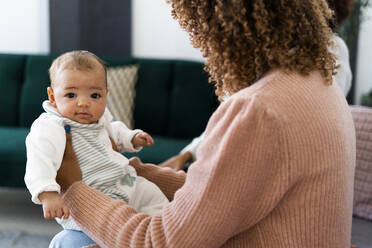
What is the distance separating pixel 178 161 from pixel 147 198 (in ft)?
2.59

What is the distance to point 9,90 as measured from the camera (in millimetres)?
3135

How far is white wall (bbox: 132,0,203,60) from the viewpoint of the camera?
3.66m

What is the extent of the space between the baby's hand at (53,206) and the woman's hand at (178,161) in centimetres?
101

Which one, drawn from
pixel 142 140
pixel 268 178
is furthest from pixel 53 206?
pixel 268 178

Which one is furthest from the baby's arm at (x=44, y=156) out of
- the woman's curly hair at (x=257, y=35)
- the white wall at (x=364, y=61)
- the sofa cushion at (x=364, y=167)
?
the white wall at (x=364, y=61)

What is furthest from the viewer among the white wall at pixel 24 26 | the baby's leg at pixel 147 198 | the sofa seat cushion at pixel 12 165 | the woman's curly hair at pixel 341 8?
the white wall at pixel 24 26

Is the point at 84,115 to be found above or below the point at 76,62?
below

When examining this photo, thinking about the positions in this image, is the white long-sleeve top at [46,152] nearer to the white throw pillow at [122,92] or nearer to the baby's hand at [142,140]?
the baby's hand at [142,140]

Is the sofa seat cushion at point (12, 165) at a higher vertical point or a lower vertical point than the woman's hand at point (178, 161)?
lower

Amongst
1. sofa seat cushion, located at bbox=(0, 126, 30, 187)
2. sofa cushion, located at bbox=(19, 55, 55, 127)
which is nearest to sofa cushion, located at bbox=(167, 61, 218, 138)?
sofa cushion, located at bbox=(19, 55, 55, 127)

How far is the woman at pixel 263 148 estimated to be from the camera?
935 mm

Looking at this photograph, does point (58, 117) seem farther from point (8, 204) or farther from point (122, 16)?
point (122, 16)

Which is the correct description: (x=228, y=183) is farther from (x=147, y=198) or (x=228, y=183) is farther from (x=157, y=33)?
(x=157, y=33)

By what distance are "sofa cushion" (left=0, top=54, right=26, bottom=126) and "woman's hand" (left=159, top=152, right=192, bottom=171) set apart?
138cm
